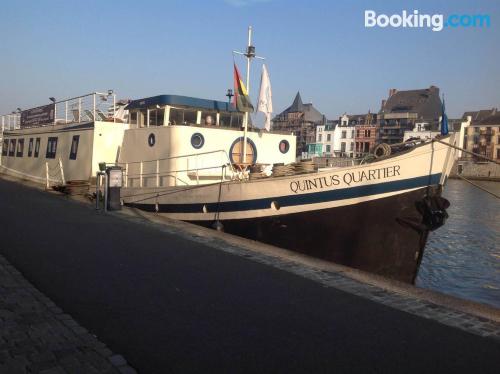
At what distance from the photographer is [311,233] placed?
9672 millimetres

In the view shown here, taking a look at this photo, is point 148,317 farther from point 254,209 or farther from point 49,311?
point 254,209

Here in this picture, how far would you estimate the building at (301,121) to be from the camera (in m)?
118

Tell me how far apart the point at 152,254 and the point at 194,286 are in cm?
200

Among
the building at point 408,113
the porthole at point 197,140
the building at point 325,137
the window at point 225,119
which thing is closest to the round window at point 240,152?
the porthole at point 197,140

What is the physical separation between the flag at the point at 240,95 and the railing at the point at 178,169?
4.45 feet

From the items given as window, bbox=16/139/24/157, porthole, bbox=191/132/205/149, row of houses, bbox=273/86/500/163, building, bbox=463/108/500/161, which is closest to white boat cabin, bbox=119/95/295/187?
porthole, bbox=191/132/205/149

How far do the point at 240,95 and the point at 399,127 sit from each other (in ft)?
305

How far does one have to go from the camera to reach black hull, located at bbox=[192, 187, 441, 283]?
360 inches

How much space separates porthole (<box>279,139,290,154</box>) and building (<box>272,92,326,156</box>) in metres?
99.9

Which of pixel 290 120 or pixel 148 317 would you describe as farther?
pixel 290 120

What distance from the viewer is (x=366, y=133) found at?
103500 mm

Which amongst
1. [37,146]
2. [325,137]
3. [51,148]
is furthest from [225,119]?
[325,137]

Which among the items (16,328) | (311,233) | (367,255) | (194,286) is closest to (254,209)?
(311,233)

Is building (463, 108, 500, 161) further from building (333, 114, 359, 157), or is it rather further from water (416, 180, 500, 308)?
water (416, 180, 500, 308)
